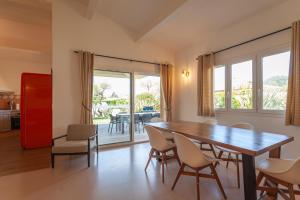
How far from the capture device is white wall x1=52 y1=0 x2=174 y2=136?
12.2 ft

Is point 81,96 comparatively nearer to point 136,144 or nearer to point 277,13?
point 136,144

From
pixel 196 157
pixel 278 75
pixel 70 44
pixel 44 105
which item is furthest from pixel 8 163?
pixel 278 75

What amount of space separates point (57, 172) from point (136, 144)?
215cm

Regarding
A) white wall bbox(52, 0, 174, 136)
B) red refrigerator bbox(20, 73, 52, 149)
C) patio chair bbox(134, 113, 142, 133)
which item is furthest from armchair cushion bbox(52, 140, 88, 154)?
patio chair bbox(134, 113, 142, 133)

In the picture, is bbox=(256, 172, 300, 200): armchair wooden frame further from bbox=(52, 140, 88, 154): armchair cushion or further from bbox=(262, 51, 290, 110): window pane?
bbox=(52, 140, 88, 154): armchair cushion

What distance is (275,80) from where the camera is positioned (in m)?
2.96

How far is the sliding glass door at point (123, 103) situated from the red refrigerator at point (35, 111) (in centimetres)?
125

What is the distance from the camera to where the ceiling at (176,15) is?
3.09 m

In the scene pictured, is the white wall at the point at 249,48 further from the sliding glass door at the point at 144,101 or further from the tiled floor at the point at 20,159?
the tiled floor at the point at 20,159

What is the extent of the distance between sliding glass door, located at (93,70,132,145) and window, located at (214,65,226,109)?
7.36 feet

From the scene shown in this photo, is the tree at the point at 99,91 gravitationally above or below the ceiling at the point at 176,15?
below

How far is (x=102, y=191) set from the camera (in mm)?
2254

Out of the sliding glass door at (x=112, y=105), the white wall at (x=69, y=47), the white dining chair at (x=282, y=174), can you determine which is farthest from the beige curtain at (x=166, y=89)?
the white dining chair at (x=282, y=174)

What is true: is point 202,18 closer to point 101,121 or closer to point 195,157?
point 195,157
